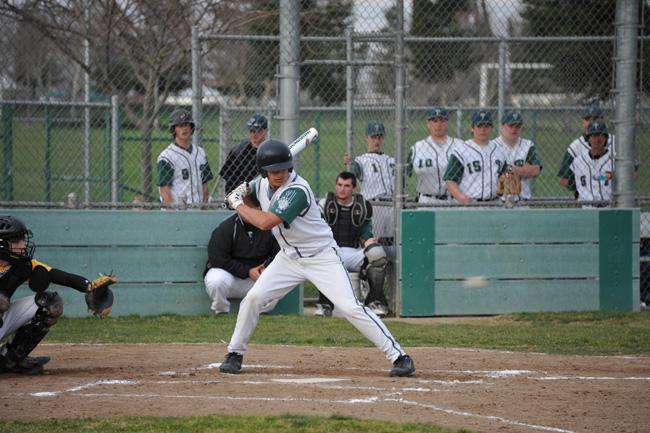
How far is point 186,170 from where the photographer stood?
10336 millimetres

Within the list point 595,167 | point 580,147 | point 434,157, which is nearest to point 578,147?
point 580,147

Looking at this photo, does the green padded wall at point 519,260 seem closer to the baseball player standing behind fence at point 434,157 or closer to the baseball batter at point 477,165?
the baseball batter at point 477,165

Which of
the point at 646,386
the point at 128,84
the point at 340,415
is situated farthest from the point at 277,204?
the point at 128,84

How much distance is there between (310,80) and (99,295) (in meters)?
8.47

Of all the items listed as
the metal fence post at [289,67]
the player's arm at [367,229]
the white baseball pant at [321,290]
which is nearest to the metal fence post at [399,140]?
the player's arm at [367,229]

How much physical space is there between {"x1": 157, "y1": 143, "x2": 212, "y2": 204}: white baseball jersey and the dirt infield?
231cm

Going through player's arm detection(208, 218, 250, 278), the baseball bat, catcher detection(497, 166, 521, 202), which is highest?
the baseball bat

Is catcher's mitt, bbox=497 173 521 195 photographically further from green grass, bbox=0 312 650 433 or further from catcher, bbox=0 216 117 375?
catcher, bbox=0 216 117 375

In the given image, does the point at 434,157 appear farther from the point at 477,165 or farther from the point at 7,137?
the point at 7,137

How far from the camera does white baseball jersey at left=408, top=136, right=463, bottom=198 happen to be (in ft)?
36.2

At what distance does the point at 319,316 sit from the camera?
10.3m

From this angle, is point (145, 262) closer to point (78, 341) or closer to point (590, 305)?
point (78, 341)

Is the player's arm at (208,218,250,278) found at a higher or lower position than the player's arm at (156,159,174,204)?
lower

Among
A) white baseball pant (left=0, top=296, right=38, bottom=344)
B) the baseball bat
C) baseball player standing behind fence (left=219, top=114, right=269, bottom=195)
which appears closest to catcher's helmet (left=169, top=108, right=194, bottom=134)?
baseball player standing behind fence (left=219, top=114, right=269, bottom=195)
